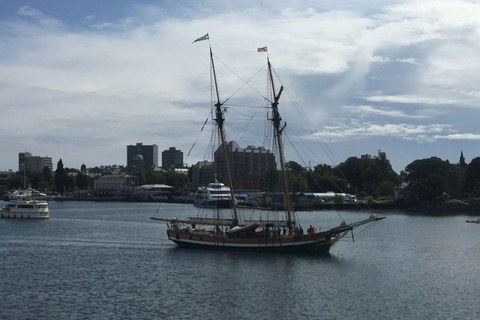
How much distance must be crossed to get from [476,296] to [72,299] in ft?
102

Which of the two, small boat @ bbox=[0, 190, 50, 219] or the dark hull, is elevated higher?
small boat @ bbox=[0, 190, 50, 219]

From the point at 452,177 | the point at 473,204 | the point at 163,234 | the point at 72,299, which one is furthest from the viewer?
the point at 452,177

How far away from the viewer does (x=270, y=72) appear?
78062 millimetres

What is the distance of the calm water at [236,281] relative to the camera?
148 ft

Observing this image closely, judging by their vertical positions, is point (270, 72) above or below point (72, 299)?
above

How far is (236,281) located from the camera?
56.3 m

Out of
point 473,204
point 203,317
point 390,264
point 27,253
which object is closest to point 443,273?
point 390,264

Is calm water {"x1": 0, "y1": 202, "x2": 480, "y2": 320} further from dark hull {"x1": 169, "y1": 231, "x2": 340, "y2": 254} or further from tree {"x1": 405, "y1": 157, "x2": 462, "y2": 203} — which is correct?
tree {"x1": 405, "y1": 157, "x2": 462, "y2": 203}

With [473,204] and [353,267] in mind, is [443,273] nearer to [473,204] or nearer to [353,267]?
[353,267]

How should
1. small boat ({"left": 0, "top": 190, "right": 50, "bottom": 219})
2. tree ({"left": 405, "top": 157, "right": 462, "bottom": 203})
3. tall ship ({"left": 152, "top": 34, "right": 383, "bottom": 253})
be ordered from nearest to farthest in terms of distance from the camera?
tall ship ({"left": 152, "top": 34, "right": 383, "bottom": 253})
small boat ({"left": 0, "top": 190, "right": 50, "bottom": 219})
tree ({"left": 405, "top": 157, "right": 462, "bottom": 203})

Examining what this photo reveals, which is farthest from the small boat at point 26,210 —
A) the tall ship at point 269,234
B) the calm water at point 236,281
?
the tall ship at point 269,234

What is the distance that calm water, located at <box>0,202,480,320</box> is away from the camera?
45.1 m

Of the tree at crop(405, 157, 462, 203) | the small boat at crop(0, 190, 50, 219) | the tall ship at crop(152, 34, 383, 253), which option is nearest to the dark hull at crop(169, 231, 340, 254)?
the tall ship at crop(152, 34, 383, 253)

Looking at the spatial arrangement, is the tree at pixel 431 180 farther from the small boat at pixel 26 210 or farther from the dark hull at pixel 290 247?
the dark hull at pixel 290 247
